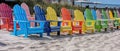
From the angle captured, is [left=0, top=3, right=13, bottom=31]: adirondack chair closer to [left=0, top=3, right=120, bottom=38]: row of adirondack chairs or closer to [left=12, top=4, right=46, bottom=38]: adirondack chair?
[left=0, top=3, right=120, bottom=38]: row of adirondack chairs

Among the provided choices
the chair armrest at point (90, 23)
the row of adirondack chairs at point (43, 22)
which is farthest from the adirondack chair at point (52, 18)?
the chair armrest at point (90, 23)

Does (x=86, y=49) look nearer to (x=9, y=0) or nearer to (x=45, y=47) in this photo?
(x=45, y=47)

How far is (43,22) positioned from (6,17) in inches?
74.2

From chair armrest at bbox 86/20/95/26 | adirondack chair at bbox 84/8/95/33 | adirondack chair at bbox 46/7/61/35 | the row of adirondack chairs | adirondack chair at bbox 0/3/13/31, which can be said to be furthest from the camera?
chair armrest at bbox 86/20/95/26

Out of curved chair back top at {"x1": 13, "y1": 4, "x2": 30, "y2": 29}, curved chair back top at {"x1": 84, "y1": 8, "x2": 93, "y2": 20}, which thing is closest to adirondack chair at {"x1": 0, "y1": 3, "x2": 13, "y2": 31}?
curved chair back top at {"x1": 13, "y1": 4, "x2": 30, "y2": 29}

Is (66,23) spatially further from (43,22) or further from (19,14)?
(19,14)

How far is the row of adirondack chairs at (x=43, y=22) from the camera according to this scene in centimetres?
937

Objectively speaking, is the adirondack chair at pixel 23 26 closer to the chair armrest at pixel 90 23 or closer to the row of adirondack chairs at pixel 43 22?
the row of adirondack chairs at pixel 43 22

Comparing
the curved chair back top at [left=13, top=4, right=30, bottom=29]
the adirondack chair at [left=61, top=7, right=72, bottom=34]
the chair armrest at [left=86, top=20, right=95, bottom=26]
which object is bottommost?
the chair armrest at [left=86, top=20, right=95, bottom=26]

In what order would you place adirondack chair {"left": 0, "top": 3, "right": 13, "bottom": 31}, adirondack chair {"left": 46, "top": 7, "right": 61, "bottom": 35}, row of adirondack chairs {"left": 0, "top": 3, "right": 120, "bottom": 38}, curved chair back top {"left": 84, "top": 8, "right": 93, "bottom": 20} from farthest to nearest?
curved chair back top {"left": 84, "top": 8, "right": 93, "bottom": 20} → adirondack chair {"left": 0, "top": 3, "right": 13, "bottom": 31} → adirondack chair {"left": 46, "top": 7, "right": 61, "bottom": 35} → row of adirondack chairs {"left": 0, "top": 3, "right": 120, "bottom": 38}

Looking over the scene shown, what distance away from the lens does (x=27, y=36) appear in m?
9.18

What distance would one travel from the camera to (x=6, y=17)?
1084cm

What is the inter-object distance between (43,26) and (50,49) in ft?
8.76

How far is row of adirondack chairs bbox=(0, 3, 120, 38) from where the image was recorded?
937 centimetres
